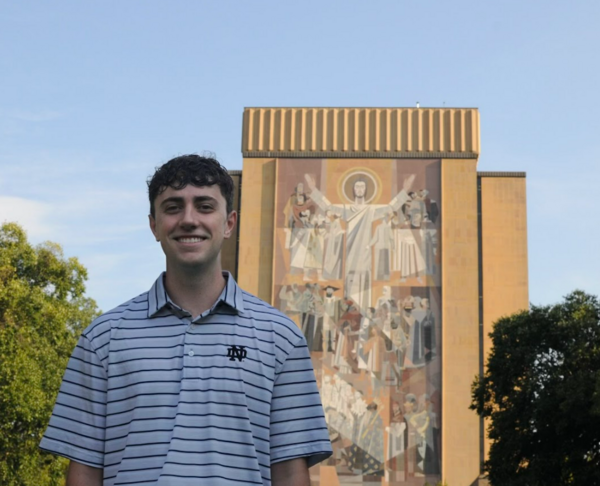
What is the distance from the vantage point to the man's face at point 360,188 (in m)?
47.2

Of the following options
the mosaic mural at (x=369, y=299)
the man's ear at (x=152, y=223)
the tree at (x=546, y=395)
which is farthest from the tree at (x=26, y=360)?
the man's ear at (x=152, y=223)

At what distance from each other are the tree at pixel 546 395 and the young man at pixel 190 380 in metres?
25.4

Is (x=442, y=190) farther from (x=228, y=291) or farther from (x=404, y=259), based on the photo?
(x=228, y=291)

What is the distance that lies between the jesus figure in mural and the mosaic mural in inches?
1.9

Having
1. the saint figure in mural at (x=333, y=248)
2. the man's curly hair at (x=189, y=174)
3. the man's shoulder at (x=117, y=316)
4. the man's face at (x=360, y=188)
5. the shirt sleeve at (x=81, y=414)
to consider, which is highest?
the man's face at (x=360, y=188)

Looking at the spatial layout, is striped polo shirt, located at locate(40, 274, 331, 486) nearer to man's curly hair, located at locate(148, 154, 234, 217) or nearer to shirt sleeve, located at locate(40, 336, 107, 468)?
shirt sleeve, located at locate(40, 336, 107, 468)

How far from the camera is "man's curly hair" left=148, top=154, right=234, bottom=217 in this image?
388 cm

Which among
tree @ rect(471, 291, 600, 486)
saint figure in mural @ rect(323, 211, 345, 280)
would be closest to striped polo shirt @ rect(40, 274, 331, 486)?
tree @ rect(471, 291, 600, 486)

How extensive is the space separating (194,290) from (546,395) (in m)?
28.1

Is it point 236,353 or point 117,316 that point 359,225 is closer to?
point 117,316

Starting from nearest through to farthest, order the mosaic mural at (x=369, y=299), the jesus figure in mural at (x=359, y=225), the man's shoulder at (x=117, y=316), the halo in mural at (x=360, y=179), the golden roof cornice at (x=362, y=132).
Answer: the man's shoulder at (x=117, y=316), the mosaic mural at (x=369, y=299), the jesus figure in mural at (x=359, y=225), the halo in mural at (x=360, y=179), the golden roof cornice at (x=362, y=132)

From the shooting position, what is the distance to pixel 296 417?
381 cm

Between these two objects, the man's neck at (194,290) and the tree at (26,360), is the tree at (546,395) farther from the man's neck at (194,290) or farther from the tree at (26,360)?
the man's neck at (194,290)

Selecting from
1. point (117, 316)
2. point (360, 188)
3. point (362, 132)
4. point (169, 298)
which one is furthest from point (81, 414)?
point (362, 132)
